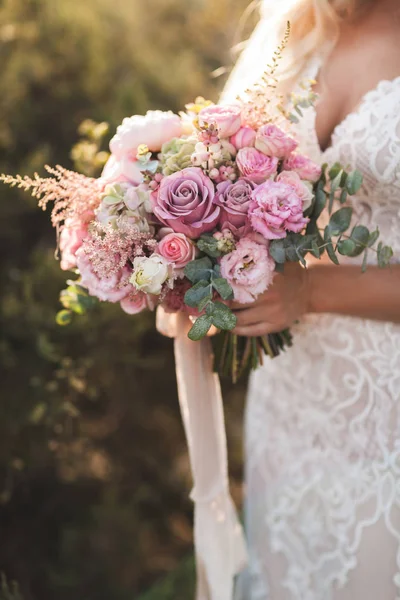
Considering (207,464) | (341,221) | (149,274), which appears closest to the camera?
(149,274)

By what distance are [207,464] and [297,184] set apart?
83 centimetres

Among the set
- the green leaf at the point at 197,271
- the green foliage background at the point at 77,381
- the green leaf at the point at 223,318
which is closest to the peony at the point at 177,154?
the green leaf at the point at 197,271

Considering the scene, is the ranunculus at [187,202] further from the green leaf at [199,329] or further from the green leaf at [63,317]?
the green leaf at [63,317]

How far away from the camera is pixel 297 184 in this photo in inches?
53.7

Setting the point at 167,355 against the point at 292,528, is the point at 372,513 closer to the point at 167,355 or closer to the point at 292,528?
the point at 292,528

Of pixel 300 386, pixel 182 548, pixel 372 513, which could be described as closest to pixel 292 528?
pixel 372 513

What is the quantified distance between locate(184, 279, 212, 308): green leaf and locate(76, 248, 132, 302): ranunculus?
14cm

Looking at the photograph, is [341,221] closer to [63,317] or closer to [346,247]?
[346,247]

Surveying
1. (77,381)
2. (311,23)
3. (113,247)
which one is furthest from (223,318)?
(77,381)

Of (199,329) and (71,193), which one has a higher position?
(71,193)

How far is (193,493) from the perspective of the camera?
1778 mm

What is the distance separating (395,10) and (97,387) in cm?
169

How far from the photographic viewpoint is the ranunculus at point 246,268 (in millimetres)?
1301

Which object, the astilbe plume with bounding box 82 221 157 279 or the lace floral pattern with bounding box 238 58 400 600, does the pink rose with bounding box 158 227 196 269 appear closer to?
the astilbe plume with bounding box 82 221 157 279
